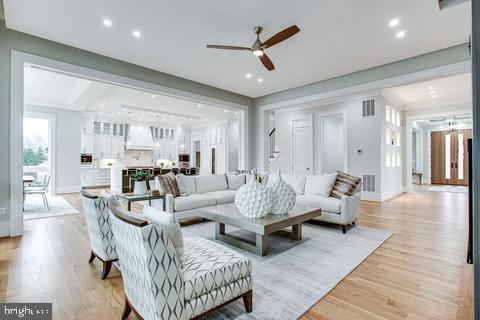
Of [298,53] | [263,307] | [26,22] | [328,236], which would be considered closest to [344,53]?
[298,53]

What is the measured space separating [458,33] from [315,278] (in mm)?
4265

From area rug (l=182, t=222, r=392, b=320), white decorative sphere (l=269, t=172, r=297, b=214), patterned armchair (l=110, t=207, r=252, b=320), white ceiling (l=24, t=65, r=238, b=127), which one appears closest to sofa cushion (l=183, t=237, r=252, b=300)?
patterned armchair (l=110, t=207, r=252, b=320)

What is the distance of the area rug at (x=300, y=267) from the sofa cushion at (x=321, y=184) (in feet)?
2.13

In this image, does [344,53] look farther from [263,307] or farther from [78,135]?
[78,135]

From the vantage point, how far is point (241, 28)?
137 inches

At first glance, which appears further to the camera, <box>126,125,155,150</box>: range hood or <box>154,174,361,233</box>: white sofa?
<box>126,125,155,150</box>: range hood

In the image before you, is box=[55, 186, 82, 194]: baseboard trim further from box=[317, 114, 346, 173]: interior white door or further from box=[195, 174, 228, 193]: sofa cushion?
box=[317, 114, 346, 173]: interior white door

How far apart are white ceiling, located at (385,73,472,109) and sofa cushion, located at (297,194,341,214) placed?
3.77m

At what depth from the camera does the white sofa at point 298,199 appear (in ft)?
12.4

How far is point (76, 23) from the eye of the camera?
10.9ft

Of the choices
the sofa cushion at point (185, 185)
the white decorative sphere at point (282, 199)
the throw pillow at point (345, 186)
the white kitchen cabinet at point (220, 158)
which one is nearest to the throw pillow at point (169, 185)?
the sofa cushion at point (185, 185)

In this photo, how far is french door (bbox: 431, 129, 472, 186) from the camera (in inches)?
415

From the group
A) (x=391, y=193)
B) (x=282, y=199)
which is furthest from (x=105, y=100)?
(x=391, y=193)

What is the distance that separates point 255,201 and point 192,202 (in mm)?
1646
